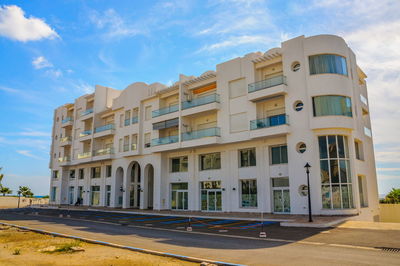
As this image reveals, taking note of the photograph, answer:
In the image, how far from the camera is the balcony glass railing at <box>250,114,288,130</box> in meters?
24.0

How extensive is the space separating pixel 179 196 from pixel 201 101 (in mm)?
10535

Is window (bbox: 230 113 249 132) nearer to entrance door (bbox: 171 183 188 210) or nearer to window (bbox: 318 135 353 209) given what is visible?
window (bbox: 318 135 353 209)

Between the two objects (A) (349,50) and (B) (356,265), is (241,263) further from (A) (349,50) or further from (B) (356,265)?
(A) (349,50)

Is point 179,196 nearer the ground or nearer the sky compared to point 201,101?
nearer the ground

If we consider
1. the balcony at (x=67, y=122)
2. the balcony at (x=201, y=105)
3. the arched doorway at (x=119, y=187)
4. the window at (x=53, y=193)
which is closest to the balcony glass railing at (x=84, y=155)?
the arched doorway at (x=119, y=187)

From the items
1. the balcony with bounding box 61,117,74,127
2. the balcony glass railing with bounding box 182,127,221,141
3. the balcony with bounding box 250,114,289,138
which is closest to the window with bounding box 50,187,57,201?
the balcony with bounding box 61,117,74,127

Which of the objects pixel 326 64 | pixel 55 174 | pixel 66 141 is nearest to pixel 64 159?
pixel 66 141

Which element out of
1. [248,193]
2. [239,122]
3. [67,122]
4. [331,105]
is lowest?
[248,193]

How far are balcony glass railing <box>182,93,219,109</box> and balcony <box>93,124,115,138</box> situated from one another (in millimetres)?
13582

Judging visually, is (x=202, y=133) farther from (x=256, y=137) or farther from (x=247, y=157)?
(x=256, y=137)

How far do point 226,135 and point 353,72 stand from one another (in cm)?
1242

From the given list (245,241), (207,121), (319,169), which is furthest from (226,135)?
(245,241)

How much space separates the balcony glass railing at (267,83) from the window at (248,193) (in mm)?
8069

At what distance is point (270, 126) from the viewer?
80.0 feet
